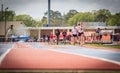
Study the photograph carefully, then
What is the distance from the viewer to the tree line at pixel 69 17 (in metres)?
9.89

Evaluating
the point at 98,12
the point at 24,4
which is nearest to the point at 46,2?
the point at 24,4

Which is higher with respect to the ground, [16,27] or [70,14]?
[70,14]

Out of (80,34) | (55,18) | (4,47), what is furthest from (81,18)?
(4,47)

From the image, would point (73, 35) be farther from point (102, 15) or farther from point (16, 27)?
point (16, 27)

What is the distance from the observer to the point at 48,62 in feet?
32.4

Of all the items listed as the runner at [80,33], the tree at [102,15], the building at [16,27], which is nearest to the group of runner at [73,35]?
the runner at [80,33]

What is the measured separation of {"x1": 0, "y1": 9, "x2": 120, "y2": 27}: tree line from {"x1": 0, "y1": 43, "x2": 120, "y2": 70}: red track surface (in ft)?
1.94

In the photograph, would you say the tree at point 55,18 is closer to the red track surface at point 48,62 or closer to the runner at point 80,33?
the runner at point 80,33

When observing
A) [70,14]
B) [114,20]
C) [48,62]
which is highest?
[70,14]

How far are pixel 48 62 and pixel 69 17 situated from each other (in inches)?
39.3

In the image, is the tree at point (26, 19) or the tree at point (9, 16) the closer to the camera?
the tree at point (9, 16)

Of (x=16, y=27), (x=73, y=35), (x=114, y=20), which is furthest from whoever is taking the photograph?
(x=73, y=35)

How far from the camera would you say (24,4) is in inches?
388

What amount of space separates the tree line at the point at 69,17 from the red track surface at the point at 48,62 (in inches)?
23.2
